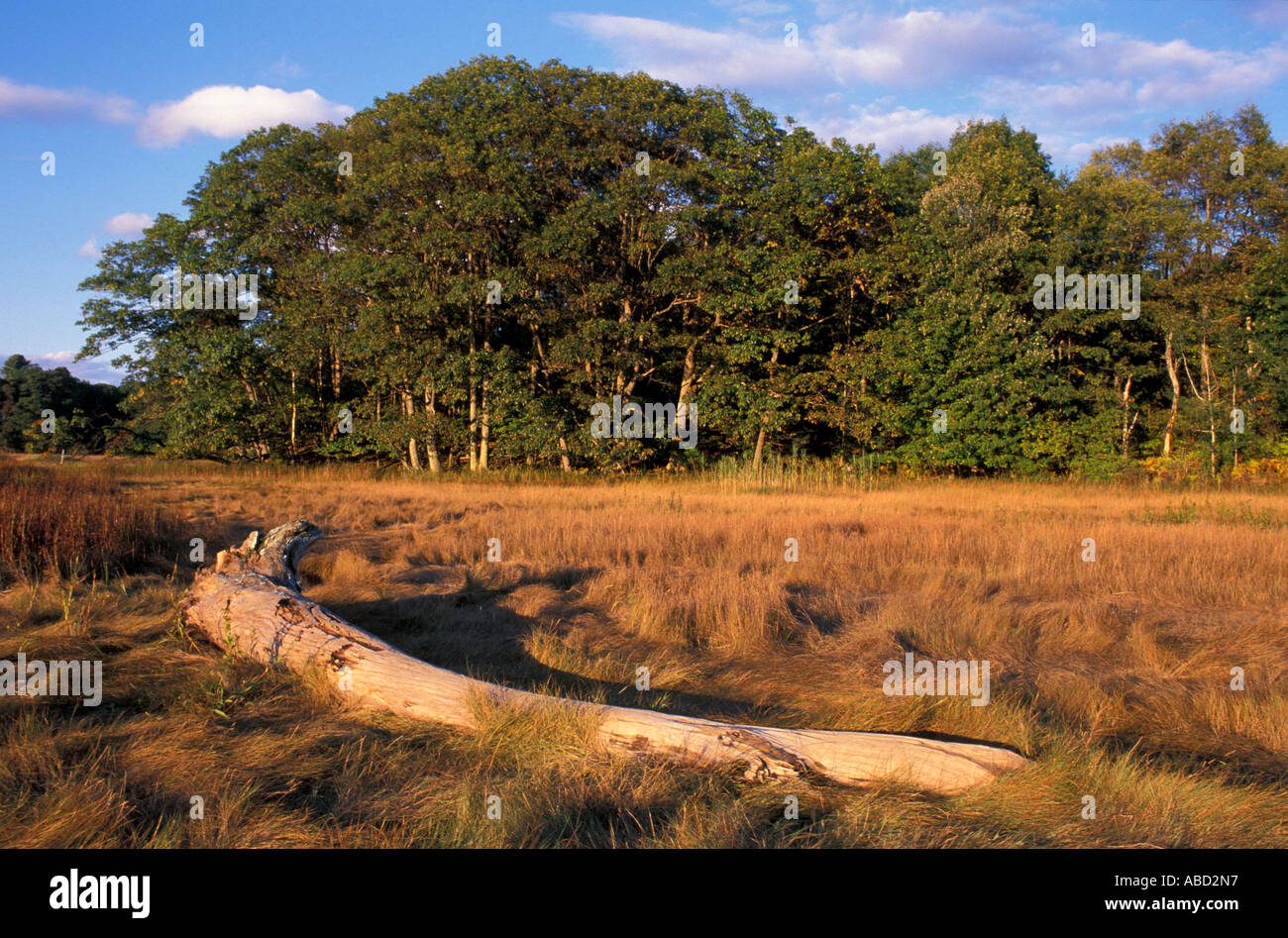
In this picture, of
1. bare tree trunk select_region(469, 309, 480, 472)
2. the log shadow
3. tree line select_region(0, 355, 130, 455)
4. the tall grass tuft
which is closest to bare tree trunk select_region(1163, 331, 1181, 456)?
bare tree trunk select_region(469, 309, 480, 472)

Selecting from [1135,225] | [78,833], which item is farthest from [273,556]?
[1135,225]

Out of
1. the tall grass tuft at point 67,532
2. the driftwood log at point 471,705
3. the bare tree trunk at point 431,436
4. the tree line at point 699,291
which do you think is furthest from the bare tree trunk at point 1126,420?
the tall grass tuft at point 67,532

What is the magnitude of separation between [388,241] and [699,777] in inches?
943

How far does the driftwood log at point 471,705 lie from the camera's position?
3756 mm

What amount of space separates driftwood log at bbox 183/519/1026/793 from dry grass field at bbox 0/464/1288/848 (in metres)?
0.13

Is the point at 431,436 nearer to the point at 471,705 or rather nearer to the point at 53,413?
the point at 53,413

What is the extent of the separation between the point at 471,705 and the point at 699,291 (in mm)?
21321

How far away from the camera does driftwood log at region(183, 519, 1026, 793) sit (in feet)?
12.3

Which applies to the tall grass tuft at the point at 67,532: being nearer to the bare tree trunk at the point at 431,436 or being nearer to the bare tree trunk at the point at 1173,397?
the bare tree trunk at the point at 431,436

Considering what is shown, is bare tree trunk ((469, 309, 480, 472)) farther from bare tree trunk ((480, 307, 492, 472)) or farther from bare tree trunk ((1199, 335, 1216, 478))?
bare tree trunk ((1199, 335, 1216, 478))

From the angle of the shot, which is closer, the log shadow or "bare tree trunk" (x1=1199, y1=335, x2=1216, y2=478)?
the log shadow

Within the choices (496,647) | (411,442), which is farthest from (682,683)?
(411,442)

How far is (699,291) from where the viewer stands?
953 inches
